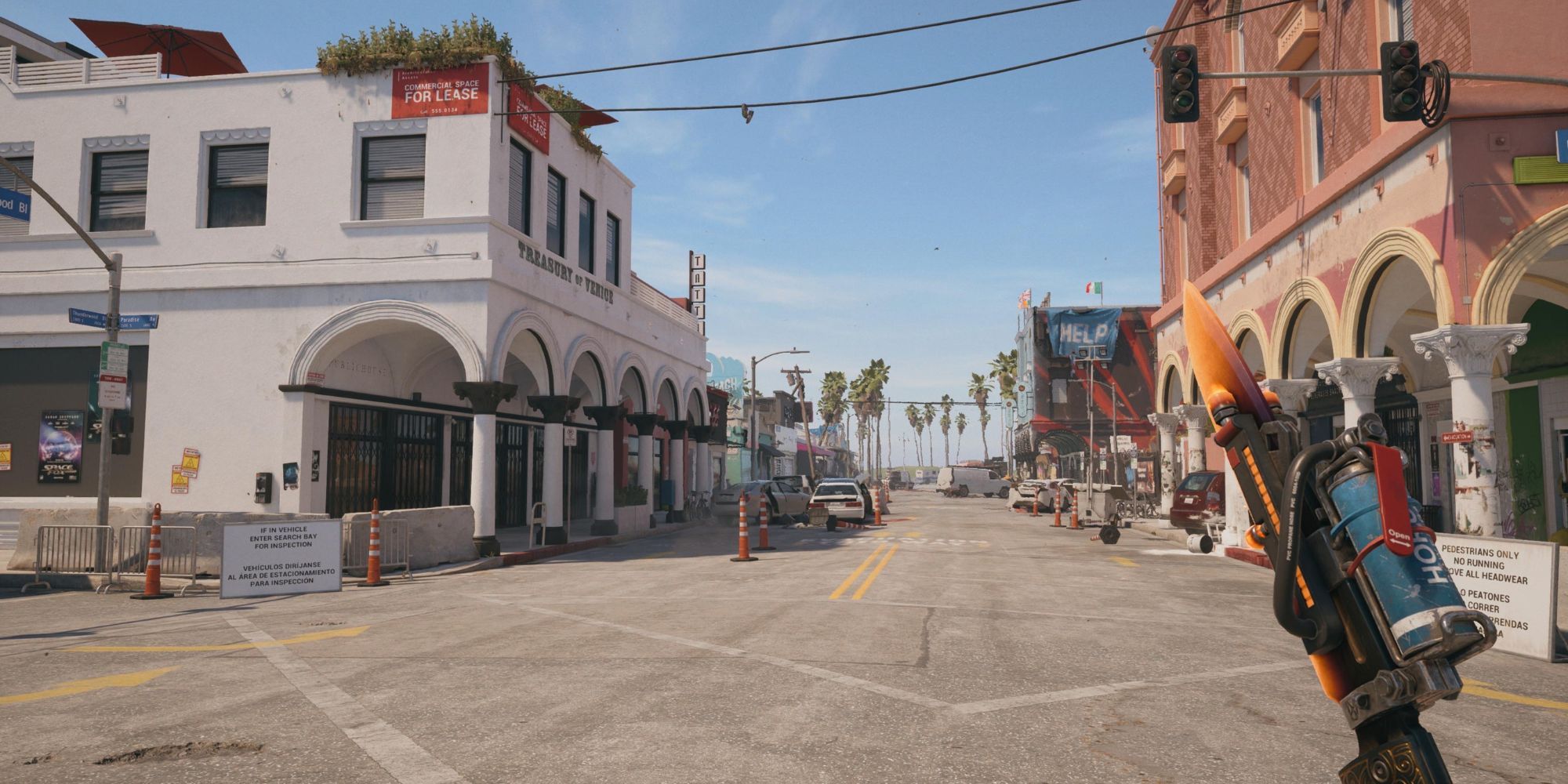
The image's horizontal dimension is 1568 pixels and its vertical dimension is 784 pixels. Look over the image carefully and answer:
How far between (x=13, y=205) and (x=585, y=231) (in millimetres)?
13109

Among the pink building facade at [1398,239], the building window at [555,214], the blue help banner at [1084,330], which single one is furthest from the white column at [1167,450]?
the blue help banner at [1084,330]

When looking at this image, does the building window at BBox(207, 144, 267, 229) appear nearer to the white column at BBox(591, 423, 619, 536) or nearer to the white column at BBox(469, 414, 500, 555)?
the white column at BBox(469, 414, 500, 555)

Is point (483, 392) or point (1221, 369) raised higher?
point (483, 392)

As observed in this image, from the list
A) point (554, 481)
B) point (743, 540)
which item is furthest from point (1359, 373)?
point (554, 481)

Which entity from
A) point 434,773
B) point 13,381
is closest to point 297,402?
point 13,381

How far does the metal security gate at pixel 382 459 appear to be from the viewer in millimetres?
20625

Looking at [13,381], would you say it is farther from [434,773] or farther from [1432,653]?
[1432,653]

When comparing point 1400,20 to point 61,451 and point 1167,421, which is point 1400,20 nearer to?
point 1167,421

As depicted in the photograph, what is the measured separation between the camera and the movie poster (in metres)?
20.1

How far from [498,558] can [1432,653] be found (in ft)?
59.1

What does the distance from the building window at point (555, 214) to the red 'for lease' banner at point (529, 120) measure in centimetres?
105

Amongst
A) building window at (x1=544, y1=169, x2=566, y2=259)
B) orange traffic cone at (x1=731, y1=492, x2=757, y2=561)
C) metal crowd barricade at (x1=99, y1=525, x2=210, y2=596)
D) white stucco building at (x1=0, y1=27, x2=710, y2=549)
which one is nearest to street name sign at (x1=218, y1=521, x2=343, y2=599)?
metal crowd barricade at (x1=99, y1=525, x2=210, y2=596)

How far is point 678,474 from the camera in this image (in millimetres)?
32625

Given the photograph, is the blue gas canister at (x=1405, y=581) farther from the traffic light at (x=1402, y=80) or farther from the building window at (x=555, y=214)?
the building window at (x=555, y=214)
